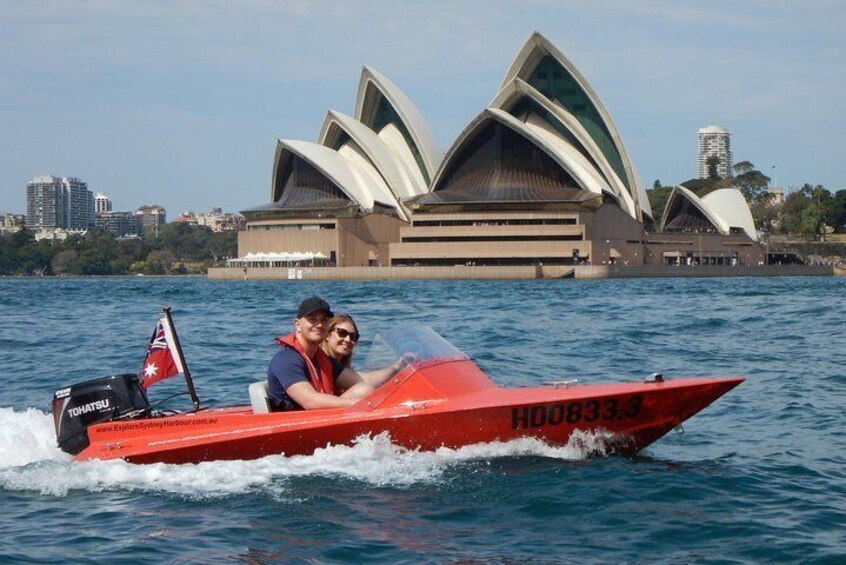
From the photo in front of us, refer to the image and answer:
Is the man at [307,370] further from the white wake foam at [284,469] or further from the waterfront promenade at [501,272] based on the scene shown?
the waterfront promenade at [501,272]

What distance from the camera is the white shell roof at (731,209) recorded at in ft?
355

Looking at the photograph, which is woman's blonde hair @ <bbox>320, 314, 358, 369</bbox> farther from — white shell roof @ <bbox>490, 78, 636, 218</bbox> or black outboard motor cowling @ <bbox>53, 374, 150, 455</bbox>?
white shell roof @ <bbox>490, 78, 636, 218</bbox>

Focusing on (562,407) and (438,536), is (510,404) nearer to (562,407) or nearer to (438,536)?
(562,407)

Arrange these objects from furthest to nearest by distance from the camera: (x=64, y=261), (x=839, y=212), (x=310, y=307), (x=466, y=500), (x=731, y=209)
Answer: (x=64, y=261)
(x=839, y=212)
(x=731, y=209)
(x=310, y=307)
(x=466, y=500)

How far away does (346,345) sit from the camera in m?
9.66

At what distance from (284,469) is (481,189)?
286 feet

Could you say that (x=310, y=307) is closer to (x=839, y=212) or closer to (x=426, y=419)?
(x=426, y=419)

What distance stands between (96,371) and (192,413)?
8765 mm

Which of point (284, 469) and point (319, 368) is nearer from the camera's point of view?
point (284, 469)

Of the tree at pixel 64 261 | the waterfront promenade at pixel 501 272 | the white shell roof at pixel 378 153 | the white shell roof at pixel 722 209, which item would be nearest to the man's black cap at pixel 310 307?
the waterfront promenade at pixel 501 272

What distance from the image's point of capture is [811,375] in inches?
632

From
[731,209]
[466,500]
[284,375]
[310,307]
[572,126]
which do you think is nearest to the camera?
[466,500]

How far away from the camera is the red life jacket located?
948cm

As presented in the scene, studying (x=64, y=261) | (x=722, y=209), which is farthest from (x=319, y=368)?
(x=64, y=261)
